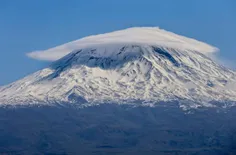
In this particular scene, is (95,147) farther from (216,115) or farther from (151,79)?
(151,79)

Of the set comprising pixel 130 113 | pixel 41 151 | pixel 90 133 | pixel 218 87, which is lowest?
pixel 41 151

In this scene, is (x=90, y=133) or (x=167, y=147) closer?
(x=167, y=147)

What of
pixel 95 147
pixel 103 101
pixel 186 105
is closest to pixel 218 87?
pixel 186 105

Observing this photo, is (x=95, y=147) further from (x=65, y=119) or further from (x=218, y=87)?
(x=218, y=87)

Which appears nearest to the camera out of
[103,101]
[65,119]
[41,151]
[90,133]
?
[41,151]

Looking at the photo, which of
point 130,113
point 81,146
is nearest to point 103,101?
point 130,113

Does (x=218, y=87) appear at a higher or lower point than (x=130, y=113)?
higher

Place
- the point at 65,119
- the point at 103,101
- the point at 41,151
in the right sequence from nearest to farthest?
the point at 41,151 → the point at 65,119 → the point at 103,101
